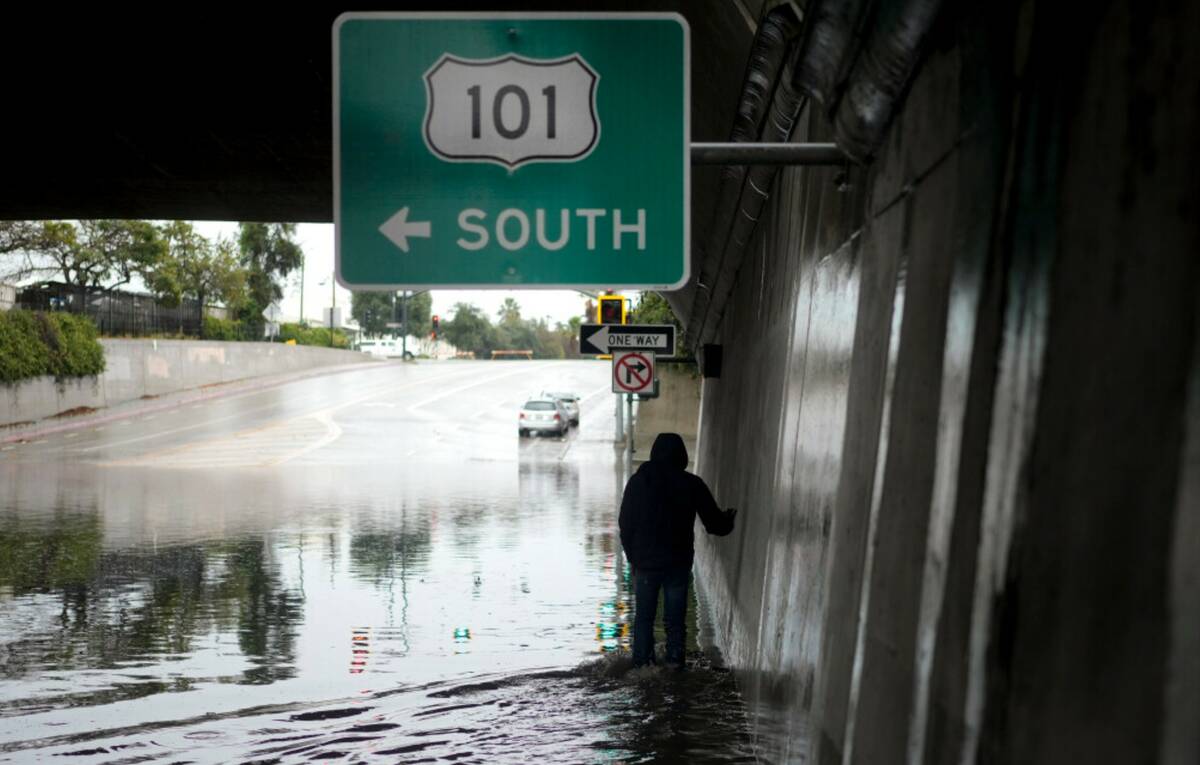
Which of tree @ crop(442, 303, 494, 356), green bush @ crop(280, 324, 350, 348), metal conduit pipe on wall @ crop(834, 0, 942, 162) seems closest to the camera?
metal conduit pipe on wall @ crop(834, 0, 942, 162)

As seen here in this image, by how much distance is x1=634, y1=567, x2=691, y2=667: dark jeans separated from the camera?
9.94 m

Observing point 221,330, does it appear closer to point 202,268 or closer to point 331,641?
point 202,268

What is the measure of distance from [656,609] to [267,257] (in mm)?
97417

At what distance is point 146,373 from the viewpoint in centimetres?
5719

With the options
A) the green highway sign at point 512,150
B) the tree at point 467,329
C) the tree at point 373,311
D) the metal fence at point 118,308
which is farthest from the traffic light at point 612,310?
the tree at point 467,329

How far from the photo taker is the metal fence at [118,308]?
2071 inches

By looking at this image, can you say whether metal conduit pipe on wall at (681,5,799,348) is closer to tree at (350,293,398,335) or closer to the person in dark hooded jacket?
the person in dark hooded jacket

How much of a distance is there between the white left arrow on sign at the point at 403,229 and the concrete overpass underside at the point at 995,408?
69.5 inches

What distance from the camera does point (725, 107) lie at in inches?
482

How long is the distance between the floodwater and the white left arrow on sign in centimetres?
303

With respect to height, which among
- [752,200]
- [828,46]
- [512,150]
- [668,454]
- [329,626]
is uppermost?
[828,46]

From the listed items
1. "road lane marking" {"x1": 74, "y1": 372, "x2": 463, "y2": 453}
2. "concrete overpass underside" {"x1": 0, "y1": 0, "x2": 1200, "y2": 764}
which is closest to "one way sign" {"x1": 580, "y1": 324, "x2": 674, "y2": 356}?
"concrete overpass underside" {"x1": 0, "y1": 0, "x2": 1200, "y2": 764}

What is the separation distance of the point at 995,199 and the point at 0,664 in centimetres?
923

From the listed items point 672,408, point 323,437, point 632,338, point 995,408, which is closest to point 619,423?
point 672,408
